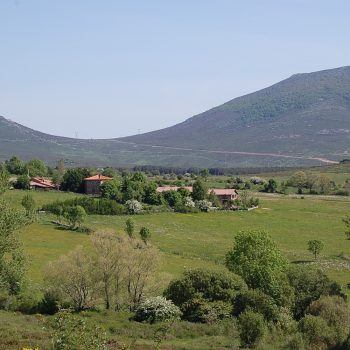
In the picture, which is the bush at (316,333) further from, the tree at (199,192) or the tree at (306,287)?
the tree at (199,192)

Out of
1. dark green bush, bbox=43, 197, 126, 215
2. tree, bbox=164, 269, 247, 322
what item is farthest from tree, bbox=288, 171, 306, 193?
tree, bbox=164, 269, 247, 322

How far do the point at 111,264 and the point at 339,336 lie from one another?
49.3ft

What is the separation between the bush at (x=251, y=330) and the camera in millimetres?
30281

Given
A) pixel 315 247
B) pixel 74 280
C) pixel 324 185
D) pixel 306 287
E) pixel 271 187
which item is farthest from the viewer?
pixel 324 185

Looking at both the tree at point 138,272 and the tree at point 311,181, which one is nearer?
the tree at point 138,272

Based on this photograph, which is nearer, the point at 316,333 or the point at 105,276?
the point at 316,333

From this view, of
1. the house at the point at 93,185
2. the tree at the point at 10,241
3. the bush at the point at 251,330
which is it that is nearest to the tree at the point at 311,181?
the house at the point at 93,185

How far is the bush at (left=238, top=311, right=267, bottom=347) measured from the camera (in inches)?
1192

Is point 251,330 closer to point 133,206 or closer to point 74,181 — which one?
point 133,206

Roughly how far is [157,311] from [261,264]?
31.9ft

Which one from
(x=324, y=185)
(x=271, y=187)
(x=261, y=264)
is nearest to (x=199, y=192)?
(x=271, y=187)

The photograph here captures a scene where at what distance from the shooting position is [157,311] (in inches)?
1372

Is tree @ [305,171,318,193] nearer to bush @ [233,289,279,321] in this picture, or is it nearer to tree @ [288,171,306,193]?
tree @ [288,171,306,193]

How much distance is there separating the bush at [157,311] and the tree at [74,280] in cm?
418
